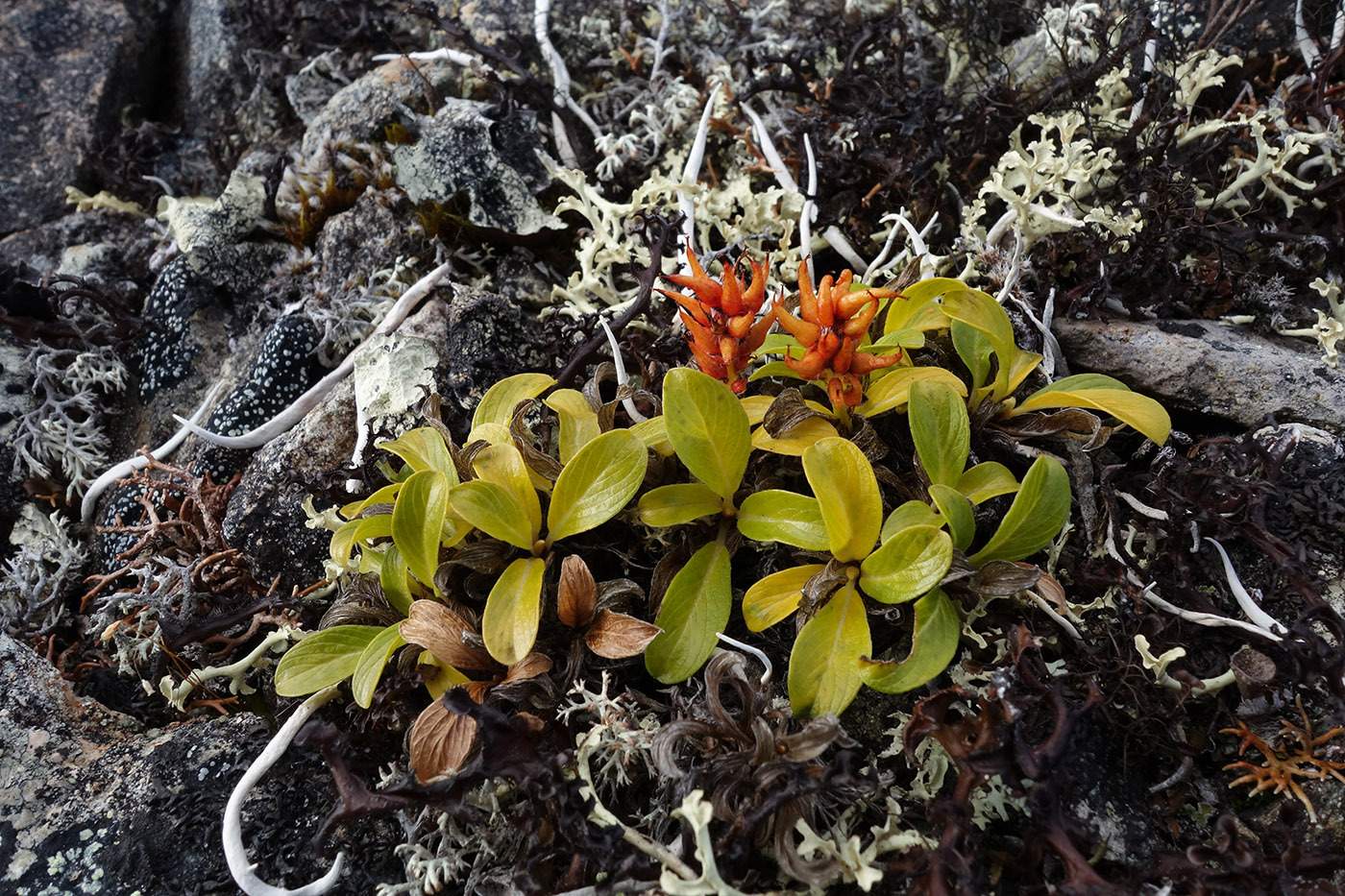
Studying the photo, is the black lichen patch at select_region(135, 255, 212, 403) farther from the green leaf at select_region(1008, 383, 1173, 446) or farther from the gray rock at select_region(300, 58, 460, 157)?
the green leaf at select_region(1008, 383, 1173, 446)

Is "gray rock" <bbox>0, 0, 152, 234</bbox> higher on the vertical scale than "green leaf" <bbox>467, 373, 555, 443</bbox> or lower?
higher

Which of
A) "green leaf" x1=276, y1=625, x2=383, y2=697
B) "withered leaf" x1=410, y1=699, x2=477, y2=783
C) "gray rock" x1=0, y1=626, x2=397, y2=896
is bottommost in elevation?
"gray rock" x1=0, y1=626, x2=397, y2=896

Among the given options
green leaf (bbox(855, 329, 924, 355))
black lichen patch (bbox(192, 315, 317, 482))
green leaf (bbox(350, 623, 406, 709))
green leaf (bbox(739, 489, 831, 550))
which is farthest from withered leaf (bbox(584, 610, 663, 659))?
black lichen patch (bbox(192, 315, 317, 482))

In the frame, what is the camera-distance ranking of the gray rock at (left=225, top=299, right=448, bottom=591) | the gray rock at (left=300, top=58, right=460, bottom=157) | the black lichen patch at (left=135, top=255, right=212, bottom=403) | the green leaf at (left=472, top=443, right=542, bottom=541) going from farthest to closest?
1. the gray rock at (left=300, top=58, right=460, bottom=157)
2. the black lichen patch at (left=135, top=255, right=212, bottom=403)
3. the gray rock at (left=225, top=299, right=448, bottom=591)
4. the green leaf at (left=472, top=443, right=542, bottom=541)

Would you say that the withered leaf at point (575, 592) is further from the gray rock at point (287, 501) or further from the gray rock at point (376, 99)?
the gray rock at point (376, 99)

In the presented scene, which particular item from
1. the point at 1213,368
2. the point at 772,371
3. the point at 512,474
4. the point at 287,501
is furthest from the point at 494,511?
the point at 1213,368

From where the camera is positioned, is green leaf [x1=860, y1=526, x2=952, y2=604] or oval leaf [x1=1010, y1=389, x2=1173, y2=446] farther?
oval leaf [x1=1010, y1=389, x2=1173, y2=446]

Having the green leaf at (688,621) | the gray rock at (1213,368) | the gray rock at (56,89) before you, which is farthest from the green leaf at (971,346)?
the gray rock at (56,89)
